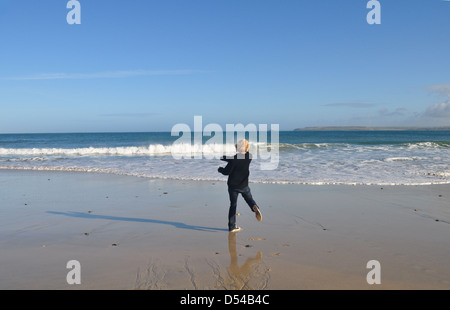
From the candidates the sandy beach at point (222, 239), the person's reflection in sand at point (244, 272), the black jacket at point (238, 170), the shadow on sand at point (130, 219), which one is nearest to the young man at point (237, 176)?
the black jacket at point (238, 170)

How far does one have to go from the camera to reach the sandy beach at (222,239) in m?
4.27

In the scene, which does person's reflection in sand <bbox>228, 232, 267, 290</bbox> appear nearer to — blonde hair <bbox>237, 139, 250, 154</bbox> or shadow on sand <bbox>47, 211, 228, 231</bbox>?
shadow on sand <bbox>47, 211, 228, 231</bbox>

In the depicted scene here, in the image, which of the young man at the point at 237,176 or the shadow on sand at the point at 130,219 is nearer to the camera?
the young man at the point at 237,176

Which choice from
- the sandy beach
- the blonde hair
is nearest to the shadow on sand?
the sandy beach

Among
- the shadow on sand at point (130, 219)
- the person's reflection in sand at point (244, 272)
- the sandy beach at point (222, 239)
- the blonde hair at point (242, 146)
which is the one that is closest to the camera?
the person's reflection in sand at point (244, 272)

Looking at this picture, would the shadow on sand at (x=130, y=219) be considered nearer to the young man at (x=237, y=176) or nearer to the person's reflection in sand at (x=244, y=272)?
the young man at (x=237, y=176)

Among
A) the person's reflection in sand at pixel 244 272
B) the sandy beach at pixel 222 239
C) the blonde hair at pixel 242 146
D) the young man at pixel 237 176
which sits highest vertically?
the blonde hair at pixel 242 146

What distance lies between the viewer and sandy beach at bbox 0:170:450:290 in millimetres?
4266

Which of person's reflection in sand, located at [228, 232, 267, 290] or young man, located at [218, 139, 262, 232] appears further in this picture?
young man, located at [218, 139, 262, 232]

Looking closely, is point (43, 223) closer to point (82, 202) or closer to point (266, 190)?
point (82, 202)

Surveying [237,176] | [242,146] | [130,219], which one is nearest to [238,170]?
[237,176]

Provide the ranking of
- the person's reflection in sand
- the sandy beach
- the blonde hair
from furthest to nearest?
1. the blonde hair
2. the sandy beach
3. the person's reflection in sand

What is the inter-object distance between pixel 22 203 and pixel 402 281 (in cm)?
847

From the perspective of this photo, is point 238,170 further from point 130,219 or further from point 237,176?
point 130,219
